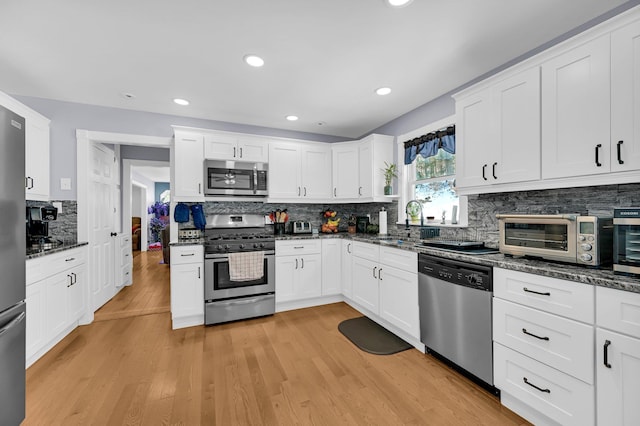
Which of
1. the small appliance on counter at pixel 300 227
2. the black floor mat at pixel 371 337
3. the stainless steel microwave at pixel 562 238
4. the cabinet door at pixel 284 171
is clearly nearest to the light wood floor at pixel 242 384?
the black floor mat at pixel 371 337

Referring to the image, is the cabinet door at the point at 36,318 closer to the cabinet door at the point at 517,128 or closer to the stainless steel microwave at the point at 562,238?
the stainless steel microwave at the point at 562,238

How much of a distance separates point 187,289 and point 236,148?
6.04ft

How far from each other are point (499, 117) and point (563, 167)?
599 millimetres

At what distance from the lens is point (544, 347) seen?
1570mm

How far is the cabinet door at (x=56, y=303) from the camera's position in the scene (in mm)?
2479

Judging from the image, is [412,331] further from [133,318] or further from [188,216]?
[133,318]

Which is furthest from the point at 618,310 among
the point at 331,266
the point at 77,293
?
the point at 77,293

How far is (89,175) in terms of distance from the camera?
327 centimetres

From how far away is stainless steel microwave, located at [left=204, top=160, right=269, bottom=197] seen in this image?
136 inches

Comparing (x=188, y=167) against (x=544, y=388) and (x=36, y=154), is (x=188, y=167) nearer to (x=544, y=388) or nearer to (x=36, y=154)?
(x=36, y=154)

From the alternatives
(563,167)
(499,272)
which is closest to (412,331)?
(499,272)

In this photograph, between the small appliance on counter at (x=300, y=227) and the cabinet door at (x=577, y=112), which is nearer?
the cabinet door at (x=577, y=112)

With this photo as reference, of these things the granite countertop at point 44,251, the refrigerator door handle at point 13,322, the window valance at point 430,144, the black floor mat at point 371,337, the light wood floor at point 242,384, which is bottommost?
the light wood floor at point 242,384

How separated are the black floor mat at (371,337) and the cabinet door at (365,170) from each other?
65.3 inches
